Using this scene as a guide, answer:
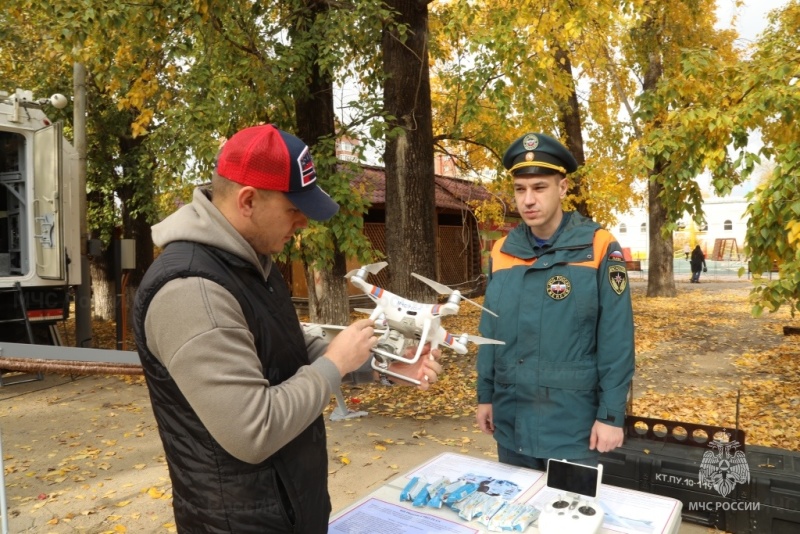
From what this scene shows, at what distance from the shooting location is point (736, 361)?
340 inches

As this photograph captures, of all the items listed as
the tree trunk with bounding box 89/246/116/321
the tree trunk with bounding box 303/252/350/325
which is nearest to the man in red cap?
the tree trunk with bounding box 303/252/350/325

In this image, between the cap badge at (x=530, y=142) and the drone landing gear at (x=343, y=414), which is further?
the drone landing gear at (x=343, y=414)

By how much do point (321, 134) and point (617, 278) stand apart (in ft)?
18.8

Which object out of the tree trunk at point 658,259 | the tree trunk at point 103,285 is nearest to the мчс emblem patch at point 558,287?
the tree trunk at point 103,285

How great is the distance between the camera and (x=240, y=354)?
1281 millimetres

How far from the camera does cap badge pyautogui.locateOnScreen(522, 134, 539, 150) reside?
2621mm

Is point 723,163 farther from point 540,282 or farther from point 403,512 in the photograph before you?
point 403,512

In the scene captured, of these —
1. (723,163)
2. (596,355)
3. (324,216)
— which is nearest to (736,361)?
(723,163)

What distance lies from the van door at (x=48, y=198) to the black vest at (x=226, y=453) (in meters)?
7.16

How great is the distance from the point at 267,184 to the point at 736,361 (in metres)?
9.09

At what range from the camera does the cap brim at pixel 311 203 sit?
57.2 inches

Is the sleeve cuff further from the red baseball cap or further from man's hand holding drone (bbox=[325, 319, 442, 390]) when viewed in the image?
the red baseball cap

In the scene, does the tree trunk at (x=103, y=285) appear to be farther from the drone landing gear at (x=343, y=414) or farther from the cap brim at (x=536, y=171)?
the cap brim at (x=536, y=171)

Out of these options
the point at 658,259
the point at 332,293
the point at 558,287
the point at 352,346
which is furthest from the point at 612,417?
the point at 658,259
